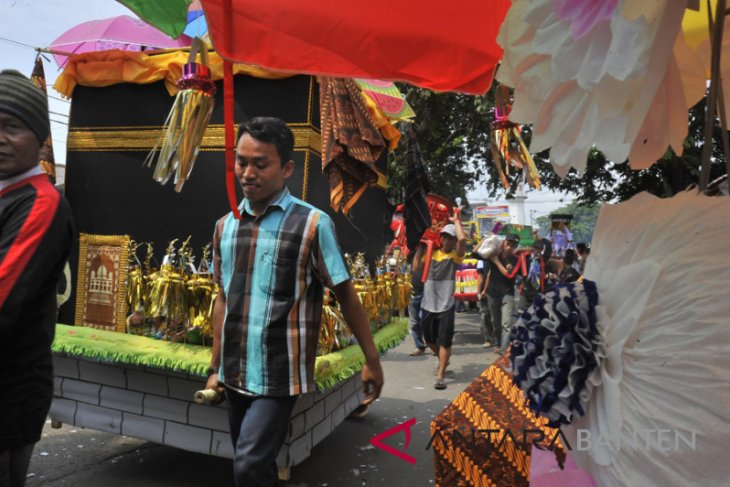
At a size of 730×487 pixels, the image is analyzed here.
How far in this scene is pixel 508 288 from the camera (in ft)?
25.2

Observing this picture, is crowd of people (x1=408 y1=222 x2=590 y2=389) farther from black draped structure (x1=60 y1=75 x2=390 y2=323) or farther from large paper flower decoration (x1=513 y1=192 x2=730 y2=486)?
large paper flower decoration (x1=513 y1=192 x2=730 y2=486)

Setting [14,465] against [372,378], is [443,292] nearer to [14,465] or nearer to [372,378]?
[372,378]

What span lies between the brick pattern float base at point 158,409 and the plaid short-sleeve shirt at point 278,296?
0.88 meters

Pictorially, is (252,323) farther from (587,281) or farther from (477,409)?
(587,281)

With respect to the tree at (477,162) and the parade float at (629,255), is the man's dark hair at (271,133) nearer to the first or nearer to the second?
the parade float at (629,255)

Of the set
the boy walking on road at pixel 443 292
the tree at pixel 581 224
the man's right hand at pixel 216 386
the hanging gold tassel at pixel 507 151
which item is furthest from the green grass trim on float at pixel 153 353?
the boy walking on road at pixel 443 292

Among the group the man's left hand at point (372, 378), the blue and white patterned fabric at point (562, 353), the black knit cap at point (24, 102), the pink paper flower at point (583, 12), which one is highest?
the black knit cap at point (24, 102)

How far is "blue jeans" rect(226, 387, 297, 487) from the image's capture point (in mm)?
1952

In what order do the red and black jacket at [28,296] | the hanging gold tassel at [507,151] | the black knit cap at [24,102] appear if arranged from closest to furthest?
the red and black jacket at [28,296]
the black knit cap at [24,102]
the hanging gold tassel at [507,151]

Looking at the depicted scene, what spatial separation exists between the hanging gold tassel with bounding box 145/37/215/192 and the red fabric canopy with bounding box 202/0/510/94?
0.87m

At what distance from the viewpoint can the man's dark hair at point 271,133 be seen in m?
2.14

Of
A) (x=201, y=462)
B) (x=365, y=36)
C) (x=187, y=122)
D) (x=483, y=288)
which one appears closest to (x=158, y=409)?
(x=201, y=462)

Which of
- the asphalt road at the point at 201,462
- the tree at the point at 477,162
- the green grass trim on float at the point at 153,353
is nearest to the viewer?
the green grass trim on float at the point at 153,353

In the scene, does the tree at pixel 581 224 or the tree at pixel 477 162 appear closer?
the tree at pixel 477 162
